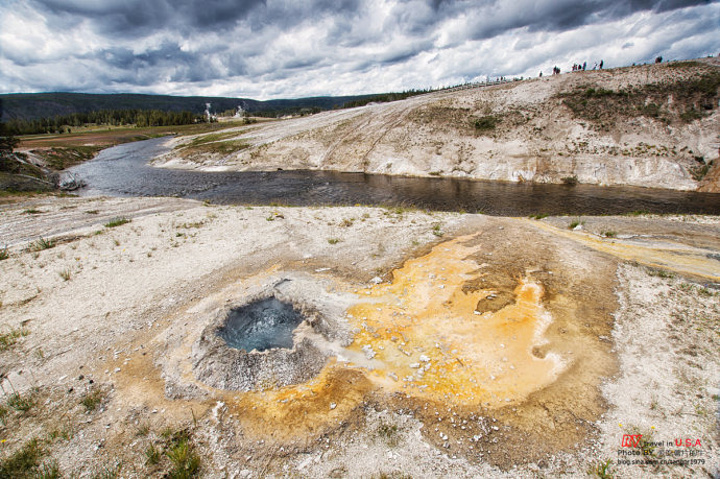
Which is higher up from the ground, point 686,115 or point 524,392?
point 686,115

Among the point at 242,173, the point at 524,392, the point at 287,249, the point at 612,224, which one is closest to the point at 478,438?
the point at 524,392

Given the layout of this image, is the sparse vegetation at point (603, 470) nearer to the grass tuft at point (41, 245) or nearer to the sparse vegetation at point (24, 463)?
the sparse vegetation at point (24, 463)

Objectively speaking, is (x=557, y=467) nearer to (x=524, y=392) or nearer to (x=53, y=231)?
(x=524, y=392)

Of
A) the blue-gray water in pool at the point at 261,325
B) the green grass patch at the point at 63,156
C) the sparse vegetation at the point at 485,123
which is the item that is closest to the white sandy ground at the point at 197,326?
the blue-gray water in pool at the point at 261,325

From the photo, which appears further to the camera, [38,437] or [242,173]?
[242,173]

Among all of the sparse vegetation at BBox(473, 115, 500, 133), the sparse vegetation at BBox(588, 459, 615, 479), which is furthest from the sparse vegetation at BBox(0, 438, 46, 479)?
the sparse vegetation at BBox(473, 115, 500, 133)

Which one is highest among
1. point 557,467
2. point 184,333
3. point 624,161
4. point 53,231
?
point 624,161

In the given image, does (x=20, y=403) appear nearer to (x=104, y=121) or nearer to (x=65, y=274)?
(x=65, y=274)
